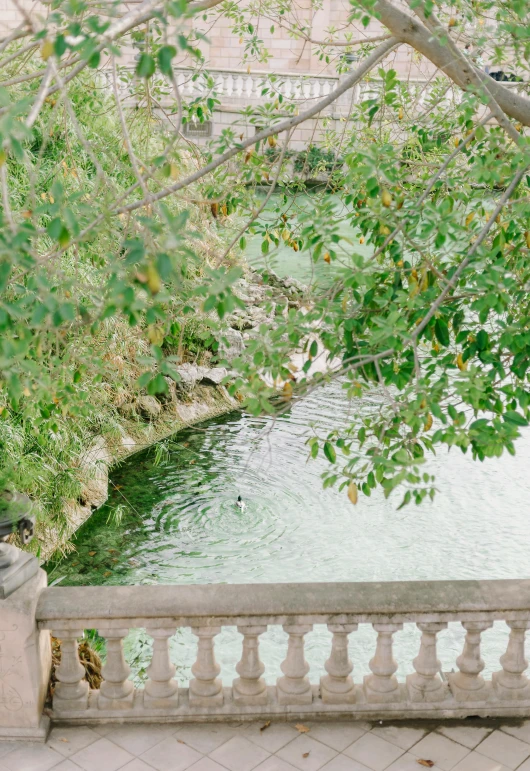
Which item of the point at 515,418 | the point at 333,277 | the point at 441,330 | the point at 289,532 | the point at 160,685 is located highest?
the point at 333,277

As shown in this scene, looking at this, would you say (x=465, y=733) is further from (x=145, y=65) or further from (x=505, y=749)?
(x=145, y=65)

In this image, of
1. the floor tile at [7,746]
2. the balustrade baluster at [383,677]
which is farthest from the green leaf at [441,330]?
the floor tile at [7,746]

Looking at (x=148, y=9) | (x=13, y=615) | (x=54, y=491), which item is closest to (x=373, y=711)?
(x=13, y=615)

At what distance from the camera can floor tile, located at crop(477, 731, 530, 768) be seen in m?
3.87

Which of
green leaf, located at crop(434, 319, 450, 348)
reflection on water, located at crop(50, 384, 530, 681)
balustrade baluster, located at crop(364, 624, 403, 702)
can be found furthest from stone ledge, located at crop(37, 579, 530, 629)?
reflection on water, located at crop(50, 384, 530, 681)

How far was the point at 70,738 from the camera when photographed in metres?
4.00

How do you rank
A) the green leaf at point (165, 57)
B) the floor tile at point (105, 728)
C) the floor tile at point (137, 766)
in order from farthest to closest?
the floor tile at point (105, 728) < the floor tile at point (137, 766) < the green leaf at point (165, 57)

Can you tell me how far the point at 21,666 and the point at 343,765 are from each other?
1525mm

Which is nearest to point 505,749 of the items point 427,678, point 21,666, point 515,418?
point 427,678

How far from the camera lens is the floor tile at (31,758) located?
381 centimetres

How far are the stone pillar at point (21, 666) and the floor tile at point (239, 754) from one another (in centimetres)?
84

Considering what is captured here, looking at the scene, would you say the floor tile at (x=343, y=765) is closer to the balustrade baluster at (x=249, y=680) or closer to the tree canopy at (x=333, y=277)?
the balustrade baluster at (x=249, y=680)

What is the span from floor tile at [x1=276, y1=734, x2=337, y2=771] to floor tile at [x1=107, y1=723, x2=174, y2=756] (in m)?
0.57

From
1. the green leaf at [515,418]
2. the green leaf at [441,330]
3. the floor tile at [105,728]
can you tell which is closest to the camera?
the green leaf at [515,418]
